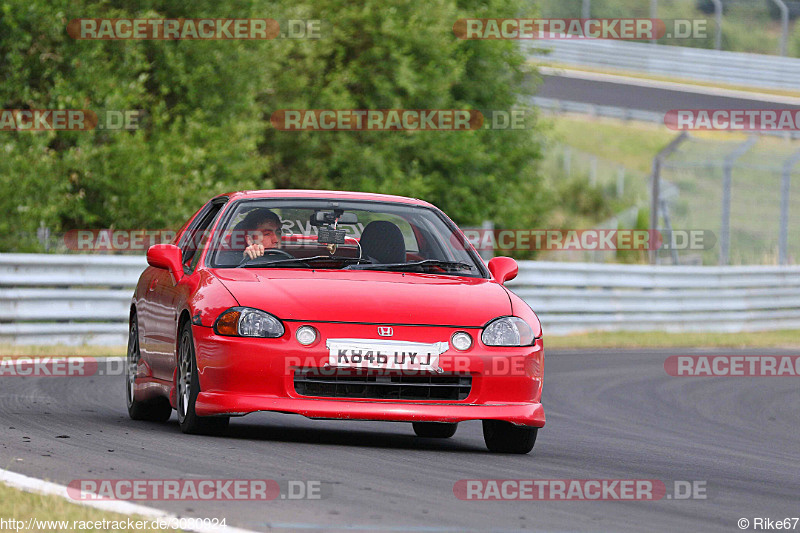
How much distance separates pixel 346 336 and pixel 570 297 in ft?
48.3

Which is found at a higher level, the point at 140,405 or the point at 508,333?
the point at 508,333

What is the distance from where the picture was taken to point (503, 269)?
934cm

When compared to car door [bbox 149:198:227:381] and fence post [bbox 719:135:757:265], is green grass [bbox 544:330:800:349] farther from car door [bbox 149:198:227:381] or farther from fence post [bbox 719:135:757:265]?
car door [bbox 149:198:227:381]

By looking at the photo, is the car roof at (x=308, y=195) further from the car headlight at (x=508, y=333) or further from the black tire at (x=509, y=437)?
the black tire at (x=509, y=437)

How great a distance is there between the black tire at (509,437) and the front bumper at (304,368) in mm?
347

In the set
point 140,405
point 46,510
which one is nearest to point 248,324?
point 140,405

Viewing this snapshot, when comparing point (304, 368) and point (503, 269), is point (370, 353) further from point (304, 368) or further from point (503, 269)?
point (503, 269)

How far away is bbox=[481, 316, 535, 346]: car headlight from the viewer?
27.0 feet

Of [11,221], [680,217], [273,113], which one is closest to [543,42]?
[680,217]

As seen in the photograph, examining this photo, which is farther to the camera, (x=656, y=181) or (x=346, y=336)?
(x=656, y=181)

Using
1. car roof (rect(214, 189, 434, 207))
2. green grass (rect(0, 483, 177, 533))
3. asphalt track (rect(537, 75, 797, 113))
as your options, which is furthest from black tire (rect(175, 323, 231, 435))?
asphalt track (rect(537, 75, 797, 113))

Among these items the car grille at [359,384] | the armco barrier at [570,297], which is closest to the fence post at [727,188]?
the armco barrier at [570,297]

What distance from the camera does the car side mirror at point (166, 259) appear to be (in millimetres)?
9141

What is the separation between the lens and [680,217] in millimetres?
50656
